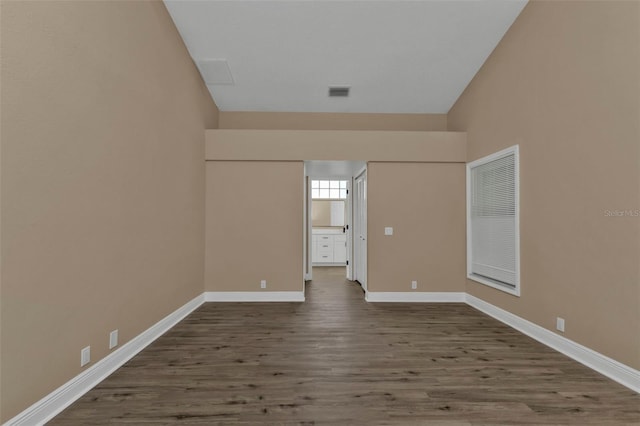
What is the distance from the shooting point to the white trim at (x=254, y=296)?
4.86 m

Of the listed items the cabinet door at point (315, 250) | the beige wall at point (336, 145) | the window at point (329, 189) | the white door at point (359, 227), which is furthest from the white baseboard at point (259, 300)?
the window at point (329, 189)

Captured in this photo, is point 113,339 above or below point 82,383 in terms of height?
above

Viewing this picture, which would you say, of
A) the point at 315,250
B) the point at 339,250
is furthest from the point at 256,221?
the point at 339,250

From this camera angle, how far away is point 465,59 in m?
4.34

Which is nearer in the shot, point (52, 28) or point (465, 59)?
point (52, 28)

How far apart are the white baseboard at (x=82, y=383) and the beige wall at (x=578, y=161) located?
414 centimetres

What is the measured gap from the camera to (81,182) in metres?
2.23

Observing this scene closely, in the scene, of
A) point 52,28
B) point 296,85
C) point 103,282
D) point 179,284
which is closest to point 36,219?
point 103,282

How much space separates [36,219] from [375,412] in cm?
247

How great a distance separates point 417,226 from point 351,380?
3053mm

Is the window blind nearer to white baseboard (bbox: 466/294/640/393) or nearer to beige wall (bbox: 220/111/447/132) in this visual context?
white baseboard (bbox: 466/294/640/393)

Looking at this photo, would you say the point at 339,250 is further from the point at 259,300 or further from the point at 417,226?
the point at 259,300

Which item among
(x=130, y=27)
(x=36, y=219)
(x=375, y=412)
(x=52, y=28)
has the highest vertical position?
(x=130, y=27)

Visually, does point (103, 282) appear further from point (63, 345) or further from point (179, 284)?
point (179, 284)
